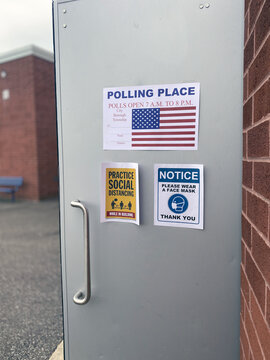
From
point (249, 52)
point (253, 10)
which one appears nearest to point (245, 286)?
point (249, 52)

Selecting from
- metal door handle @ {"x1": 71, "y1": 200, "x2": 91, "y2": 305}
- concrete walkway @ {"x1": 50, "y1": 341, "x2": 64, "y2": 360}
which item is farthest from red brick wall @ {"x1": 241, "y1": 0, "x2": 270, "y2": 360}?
concrete walkway @ {"x1": 50, "y1": 341, "x2": 64, "y2": 360}

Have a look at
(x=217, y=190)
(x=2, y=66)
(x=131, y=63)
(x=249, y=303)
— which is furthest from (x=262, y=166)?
(x=2, y=66)

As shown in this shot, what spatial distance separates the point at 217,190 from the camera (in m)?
1.41

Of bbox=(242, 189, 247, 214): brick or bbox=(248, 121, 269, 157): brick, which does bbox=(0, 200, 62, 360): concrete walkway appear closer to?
bbox=(242, 189, 247, 214): brick

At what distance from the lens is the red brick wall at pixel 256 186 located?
0.97 meters

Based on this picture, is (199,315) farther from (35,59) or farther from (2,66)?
(2,66)

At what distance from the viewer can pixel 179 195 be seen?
1.46 meters

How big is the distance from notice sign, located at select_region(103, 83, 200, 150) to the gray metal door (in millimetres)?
38

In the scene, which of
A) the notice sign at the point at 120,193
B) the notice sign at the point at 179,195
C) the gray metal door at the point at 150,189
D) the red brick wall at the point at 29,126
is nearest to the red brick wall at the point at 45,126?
the red brick wall at the point at 29,126

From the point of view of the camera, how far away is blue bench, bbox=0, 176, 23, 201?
32.5ft

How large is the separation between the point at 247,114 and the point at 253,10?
1.27 ft

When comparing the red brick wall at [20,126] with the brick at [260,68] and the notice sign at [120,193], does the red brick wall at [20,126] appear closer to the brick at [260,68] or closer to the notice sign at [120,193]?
the notice sign at [120,193]

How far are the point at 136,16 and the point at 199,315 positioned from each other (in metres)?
1.49

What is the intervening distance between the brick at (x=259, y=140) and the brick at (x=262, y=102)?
0.12ft
